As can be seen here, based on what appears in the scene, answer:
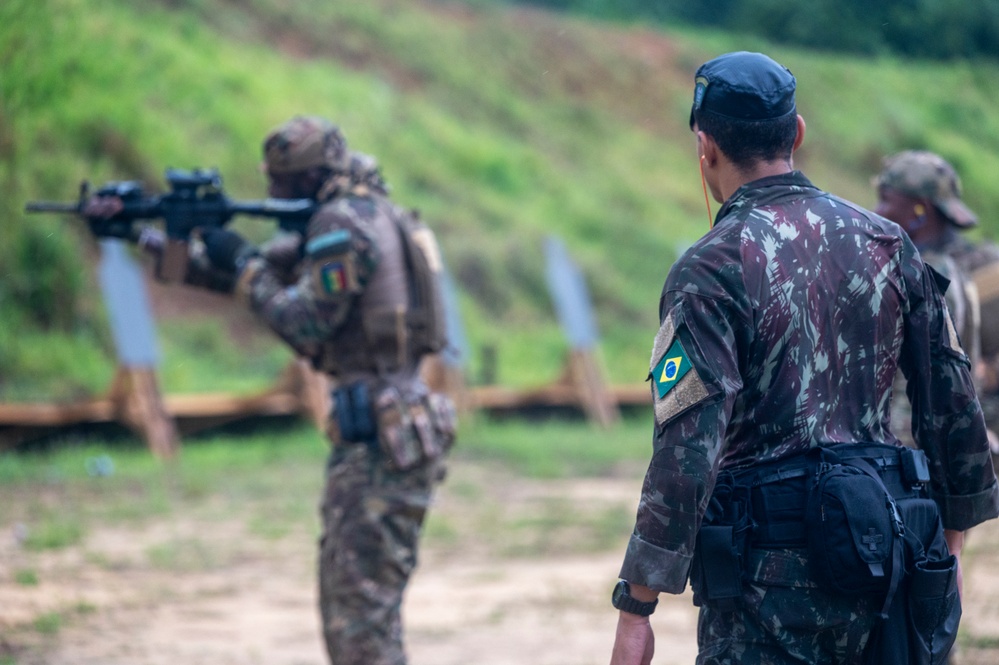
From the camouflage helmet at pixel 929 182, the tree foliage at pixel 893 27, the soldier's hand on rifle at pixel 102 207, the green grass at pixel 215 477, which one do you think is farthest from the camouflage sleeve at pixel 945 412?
the green grass at pixel 215 477

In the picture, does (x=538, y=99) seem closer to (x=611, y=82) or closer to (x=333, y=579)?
(x=611, y=82)

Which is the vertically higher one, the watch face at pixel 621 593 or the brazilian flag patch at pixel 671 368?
the brazilian flag patch at pixel 671 368

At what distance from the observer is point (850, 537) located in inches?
85.8

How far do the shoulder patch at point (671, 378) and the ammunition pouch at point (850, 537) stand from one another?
19 cm

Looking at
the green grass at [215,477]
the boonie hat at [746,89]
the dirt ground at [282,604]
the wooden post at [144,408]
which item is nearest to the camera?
the boonie hat at [746,89]

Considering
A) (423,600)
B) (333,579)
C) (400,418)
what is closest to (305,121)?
(400,418)

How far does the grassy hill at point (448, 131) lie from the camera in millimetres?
10883

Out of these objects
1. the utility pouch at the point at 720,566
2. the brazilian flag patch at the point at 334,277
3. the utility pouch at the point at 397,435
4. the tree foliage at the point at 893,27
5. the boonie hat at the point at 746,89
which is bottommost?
the utility pouch at the point at 397,435

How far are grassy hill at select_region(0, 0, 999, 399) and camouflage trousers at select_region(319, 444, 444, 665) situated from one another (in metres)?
2.61

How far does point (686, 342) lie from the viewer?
2.24m

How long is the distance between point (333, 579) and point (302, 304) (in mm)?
868

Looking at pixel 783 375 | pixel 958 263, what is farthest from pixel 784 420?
pixel 958 263

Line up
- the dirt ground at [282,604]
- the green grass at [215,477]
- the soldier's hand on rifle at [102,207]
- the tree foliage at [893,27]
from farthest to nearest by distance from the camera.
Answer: the green grass at [215,477]
the tree foliage at [893,27]
the dirt ground at [282,604]
the soldier's hand on rifle at [102,207]

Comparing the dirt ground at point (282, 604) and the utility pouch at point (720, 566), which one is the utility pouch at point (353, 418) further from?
the utility pouch at point (720, 566)
